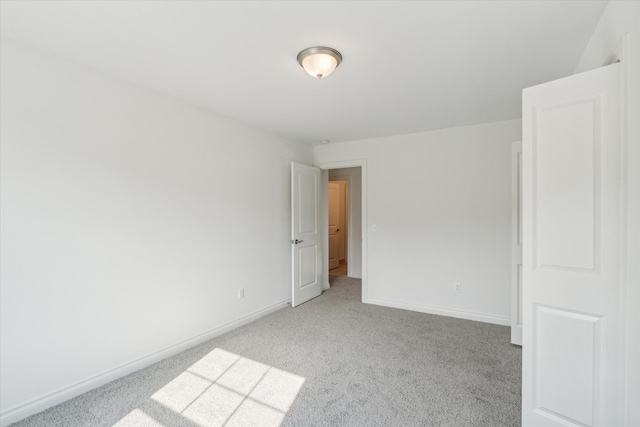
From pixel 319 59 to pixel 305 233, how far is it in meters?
2.74

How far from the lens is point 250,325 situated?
3430 millimetres

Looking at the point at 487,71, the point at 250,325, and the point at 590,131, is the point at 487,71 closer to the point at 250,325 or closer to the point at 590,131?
the point at 590,131

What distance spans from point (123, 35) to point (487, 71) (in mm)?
2503

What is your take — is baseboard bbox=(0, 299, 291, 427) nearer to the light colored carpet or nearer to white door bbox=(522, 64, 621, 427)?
the light colored carpet

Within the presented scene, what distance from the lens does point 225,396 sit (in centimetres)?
209

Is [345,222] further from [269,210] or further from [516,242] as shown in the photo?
[516,242]

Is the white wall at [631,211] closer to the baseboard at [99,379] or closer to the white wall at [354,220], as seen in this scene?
the baseboard at [99,379]

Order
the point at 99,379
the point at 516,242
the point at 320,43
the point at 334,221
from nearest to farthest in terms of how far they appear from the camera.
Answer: the point at 320,43
the point at 99,379
the point at 516,242
the point at 334,221

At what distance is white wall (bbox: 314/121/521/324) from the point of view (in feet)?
11.4

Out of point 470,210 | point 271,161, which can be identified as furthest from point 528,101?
point 271,161

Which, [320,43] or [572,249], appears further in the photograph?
[320,43]

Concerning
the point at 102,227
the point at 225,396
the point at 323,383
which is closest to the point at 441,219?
the point at 323,383

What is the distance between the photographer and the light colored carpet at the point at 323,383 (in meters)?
1.87

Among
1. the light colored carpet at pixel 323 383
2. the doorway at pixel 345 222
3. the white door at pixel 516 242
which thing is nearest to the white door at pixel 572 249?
the light colored carpet at pixel 323 383
